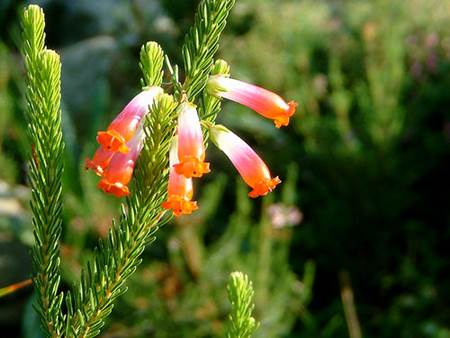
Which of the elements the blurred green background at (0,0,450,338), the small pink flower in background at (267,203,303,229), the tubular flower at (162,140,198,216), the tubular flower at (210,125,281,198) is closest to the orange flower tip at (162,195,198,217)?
the tubular flower at (162,140,198,216)

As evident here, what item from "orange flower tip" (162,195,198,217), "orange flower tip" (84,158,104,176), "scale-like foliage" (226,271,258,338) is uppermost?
"orange flower tip" (84,158,104,176)

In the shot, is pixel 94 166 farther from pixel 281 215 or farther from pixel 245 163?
pixel 281 215

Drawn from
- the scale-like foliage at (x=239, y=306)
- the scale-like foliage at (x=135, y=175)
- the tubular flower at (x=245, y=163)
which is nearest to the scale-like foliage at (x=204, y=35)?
the scale-like foliage at (x=135, y=175)

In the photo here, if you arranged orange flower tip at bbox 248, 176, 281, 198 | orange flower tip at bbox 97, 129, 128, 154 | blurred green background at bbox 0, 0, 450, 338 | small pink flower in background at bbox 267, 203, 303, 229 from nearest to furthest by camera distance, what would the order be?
orange flower tip at bbox 97, 129, 128, 154
orange flower tip at bbox 248, 176, 281, 198
blurred green background at bbox 0, 0, 450, 338
small pink flower in background at bbox 267, 203, 303, 229

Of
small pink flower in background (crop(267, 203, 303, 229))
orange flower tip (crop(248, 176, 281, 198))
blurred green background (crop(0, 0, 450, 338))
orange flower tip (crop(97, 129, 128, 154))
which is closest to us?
orange flower tip (crop(97, 129, 128, 154))

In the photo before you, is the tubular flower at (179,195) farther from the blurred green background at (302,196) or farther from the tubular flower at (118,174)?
the blurred green background at (302,196)

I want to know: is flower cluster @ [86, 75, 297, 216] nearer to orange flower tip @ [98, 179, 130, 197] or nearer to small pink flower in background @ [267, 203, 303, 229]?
orange flower tip @ [98, 179, 130, 197]

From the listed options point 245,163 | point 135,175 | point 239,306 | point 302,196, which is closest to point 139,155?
point 135,175
